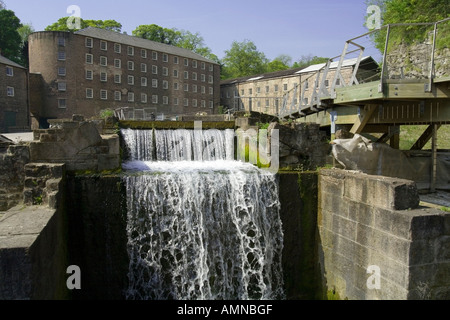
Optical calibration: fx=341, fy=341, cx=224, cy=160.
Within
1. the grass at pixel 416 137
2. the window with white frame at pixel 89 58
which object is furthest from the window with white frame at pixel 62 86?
the grass at pixel 416 137

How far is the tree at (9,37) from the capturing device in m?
45.8

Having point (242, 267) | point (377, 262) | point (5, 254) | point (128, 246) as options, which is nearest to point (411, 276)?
point (377, 262)

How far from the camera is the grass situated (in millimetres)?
18314

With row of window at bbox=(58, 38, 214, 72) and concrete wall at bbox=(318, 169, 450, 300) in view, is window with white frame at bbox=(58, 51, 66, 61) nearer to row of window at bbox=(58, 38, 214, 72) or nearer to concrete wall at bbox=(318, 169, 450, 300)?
row of window at bbox=(58, 38, 214, 72)

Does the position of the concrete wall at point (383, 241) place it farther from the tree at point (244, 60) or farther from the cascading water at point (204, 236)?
the tree at point (244, 60)

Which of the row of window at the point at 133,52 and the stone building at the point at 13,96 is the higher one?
the row of window at the point at 133,52

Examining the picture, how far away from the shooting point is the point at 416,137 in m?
20.5

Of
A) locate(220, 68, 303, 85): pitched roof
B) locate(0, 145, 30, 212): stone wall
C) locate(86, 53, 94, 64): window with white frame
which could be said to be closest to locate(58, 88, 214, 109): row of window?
locate(86, 53, 94, 64): window with white frame

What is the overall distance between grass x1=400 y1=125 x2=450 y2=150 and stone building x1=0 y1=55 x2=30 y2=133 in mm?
32244

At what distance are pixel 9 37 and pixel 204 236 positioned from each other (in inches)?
2020

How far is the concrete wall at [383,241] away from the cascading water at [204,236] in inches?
57.3

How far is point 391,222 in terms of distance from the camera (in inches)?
259

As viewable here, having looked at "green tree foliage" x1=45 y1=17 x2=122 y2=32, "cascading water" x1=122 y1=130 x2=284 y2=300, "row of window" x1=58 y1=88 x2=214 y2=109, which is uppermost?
"green tree foliage" x1=45 y1=17 x2=122 y2=32
